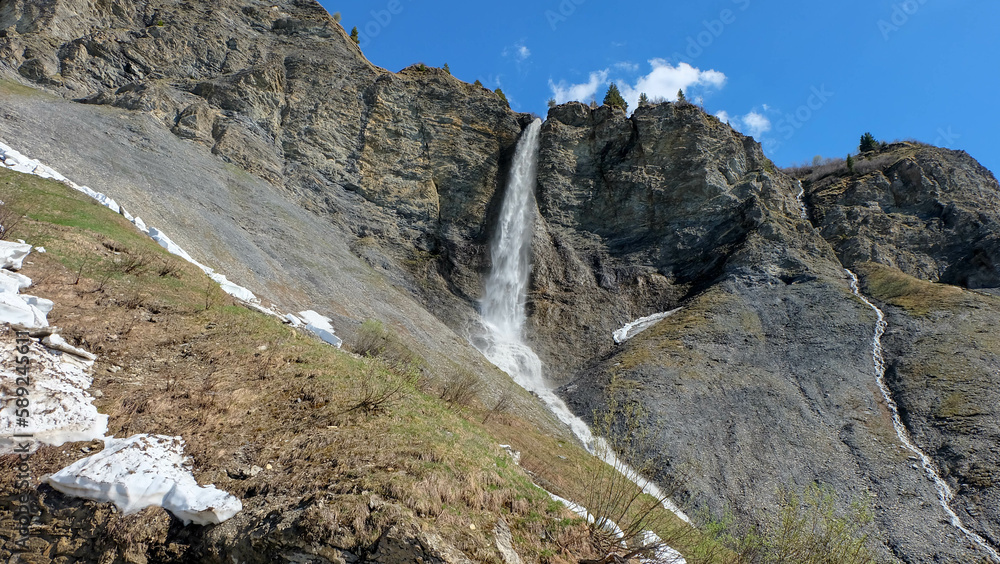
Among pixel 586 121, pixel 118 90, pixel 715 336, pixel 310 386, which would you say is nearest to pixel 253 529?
pixel 310 386

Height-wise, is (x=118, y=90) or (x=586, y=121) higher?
(x=586, y=121)

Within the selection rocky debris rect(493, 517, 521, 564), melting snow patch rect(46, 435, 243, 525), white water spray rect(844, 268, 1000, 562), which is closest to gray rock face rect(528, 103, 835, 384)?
white water spray rect(844, 268, 1000, 562)

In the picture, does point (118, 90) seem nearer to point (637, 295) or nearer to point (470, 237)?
point (470, 237)

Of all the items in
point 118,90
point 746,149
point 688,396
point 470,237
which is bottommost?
point 118,90

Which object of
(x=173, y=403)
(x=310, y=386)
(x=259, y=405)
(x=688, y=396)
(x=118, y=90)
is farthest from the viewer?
(x=118, y=90)

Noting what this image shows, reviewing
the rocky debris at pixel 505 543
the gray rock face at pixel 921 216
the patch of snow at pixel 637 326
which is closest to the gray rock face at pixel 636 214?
the patch of snow at pixel 637 326

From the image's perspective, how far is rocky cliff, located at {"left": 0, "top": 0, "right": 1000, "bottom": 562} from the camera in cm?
1717

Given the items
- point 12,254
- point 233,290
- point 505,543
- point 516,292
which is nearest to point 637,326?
point 516,292

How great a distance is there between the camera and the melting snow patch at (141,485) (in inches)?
182

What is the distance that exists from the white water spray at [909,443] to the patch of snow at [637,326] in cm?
893

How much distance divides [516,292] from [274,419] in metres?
24.1

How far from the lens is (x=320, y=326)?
15.1m

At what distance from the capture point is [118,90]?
90.1 ft

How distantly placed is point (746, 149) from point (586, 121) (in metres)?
11.7
